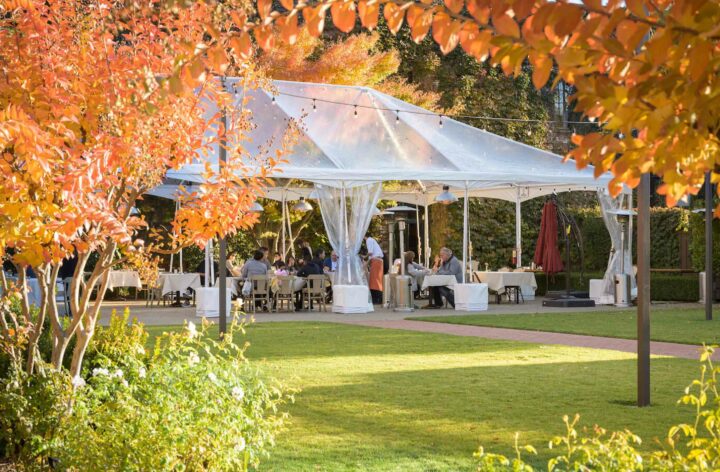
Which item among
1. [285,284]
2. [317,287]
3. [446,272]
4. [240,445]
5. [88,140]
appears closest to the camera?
[240,445]

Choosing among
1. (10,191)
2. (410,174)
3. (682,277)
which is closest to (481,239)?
(682,277)

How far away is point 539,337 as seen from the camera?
1443 centimetres

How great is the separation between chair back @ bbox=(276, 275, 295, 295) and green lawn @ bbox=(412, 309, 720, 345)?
3.20 meters

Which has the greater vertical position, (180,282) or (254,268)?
(254,268)

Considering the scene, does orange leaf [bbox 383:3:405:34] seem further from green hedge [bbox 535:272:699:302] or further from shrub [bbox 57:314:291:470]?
green hedge [bbox 535:272:699:302]

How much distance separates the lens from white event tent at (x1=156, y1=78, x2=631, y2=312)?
20156 millimetres

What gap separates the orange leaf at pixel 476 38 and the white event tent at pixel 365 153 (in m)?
16.6

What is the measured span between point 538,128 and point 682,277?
9.96 m

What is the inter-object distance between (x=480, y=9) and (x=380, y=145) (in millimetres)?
18844

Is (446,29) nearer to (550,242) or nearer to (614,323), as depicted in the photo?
(614,323)

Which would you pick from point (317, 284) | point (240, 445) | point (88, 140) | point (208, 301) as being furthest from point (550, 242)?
point (240, 445)

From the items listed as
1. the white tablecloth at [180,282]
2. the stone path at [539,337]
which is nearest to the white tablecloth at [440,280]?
the stone path at [539,337]

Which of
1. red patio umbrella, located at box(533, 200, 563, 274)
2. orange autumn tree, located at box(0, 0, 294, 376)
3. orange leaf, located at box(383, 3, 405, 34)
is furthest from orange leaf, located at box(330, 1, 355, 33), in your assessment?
red patio umbrella, located at box(533, 200, 563, 274)

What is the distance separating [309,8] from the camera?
2.35 metres
